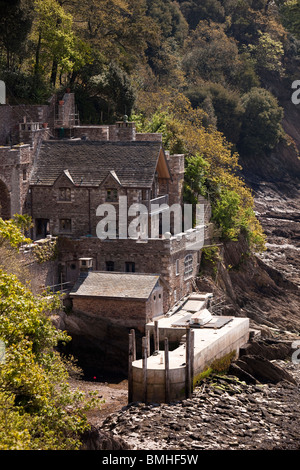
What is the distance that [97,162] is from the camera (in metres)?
66.9

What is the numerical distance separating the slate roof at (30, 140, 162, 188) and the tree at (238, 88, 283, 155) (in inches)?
2367

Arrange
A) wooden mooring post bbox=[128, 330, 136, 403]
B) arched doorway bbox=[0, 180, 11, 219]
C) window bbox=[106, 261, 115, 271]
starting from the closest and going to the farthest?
1. wooden mooring post bbox=[128, 330, 136, 403]
2. window bbox=[106, 261, 115, 271]
3. arched doorway bbox=[0, 180, 11, 219]

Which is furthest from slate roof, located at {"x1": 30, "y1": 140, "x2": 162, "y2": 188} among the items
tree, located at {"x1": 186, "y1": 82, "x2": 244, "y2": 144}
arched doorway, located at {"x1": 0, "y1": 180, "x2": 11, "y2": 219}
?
tree, located at {"x1": 186, "y1": 82, "x2": 244, "y2": 144}

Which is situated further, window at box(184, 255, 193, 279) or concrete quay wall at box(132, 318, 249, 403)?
window at box(184, 255, 193, 279)

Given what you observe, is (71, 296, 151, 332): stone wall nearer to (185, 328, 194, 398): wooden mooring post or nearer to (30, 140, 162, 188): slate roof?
(185, 328, 194, 398): wooden mooring post

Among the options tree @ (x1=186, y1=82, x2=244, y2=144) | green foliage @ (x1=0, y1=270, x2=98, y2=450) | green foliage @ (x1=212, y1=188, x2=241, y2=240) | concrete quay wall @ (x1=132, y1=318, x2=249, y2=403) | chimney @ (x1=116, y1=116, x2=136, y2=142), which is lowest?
concrete quay wall @ (x1=132, y1=318, x2=249, y2=403)

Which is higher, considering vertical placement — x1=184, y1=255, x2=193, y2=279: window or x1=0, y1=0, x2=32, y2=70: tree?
x1=0, y1=0, x2=32, y2=70: tree

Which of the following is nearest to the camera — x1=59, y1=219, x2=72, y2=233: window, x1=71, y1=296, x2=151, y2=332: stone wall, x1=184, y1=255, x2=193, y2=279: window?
x1=71, y1=296, x2=151, y2=332: stone wall

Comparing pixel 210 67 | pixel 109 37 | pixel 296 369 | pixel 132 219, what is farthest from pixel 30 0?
pixel 210 67

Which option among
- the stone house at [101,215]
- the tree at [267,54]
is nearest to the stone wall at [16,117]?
the stone house at [101,215]

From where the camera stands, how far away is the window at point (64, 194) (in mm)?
66225

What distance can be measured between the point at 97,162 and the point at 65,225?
433 centimetres

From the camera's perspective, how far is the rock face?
49.4m
